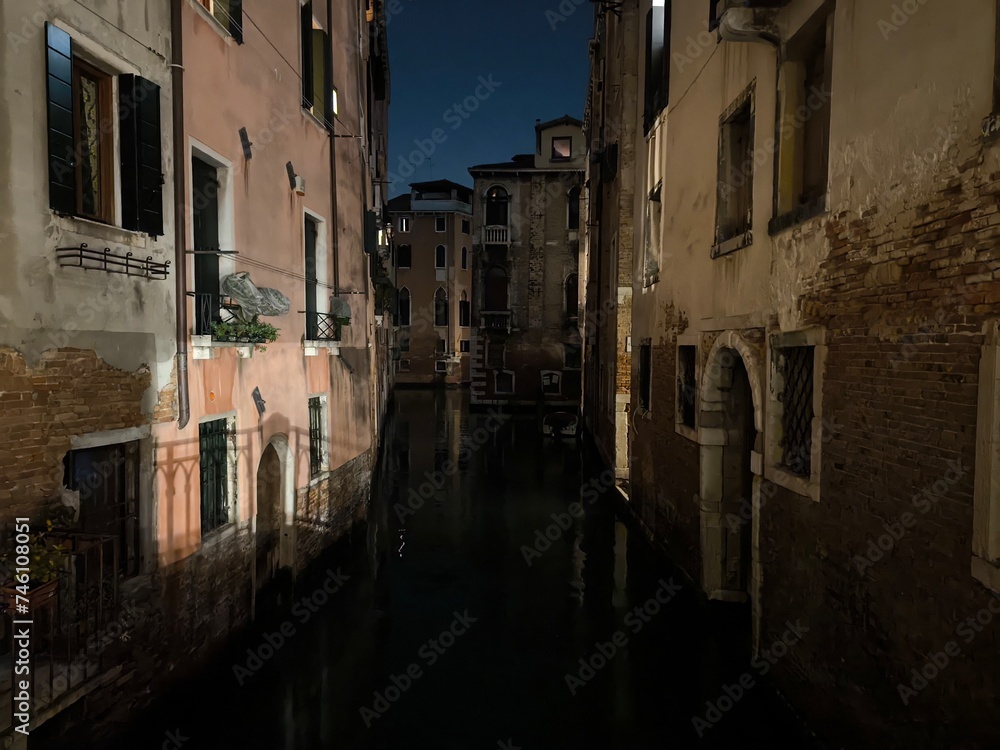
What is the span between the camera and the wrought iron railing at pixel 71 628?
4215mm

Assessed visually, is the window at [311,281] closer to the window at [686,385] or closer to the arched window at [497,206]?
the window at [686,385]

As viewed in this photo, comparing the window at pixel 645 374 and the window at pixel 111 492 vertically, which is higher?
the window at pixel 645 374

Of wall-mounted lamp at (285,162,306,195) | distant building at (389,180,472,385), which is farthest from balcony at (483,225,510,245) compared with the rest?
wall-mounted lamp at (285,162,306,195)

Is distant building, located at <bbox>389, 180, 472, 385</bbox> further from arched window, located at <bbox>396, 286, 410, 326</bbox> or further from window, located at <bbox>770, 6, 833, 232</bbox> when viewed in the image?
window, located at <bbox>770, 6, 833, 232</bbox>

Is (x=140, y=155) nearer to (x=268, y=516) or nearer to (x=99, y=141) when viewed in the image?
(x=99, y=141)

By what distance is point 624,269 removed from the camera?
15070 millimetres

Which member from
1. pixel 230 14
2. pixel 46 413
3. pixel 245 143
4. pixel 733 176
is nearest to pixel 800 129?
pixel 733 176

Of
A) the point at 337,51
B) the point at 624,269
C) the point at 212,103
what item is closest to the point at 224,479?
the point at 212,103

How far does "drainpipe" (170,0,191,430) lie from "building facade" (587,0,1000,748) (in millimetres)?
5157

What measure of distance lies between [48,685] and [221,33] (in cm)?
623

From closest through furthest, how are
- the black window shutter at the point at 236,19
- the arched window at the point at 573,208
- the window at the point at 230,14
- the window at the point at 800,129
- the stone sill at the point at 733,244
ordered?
the window at the point at 800,129, the stone sill at the point at 733,244, the window at the point at 230,14, the black window shutter at the point at 236,19, the arched window at the point at 573,208

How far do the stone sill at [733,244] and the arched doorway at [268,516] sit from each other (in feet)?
20.9

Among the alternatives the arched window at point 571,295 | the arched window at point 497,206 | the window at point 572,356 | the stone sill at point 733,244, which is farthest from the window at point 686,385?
the arched window at point 497,206

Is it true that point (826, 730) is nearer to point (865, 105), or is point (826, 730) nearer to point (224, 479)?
point (865, 105)
